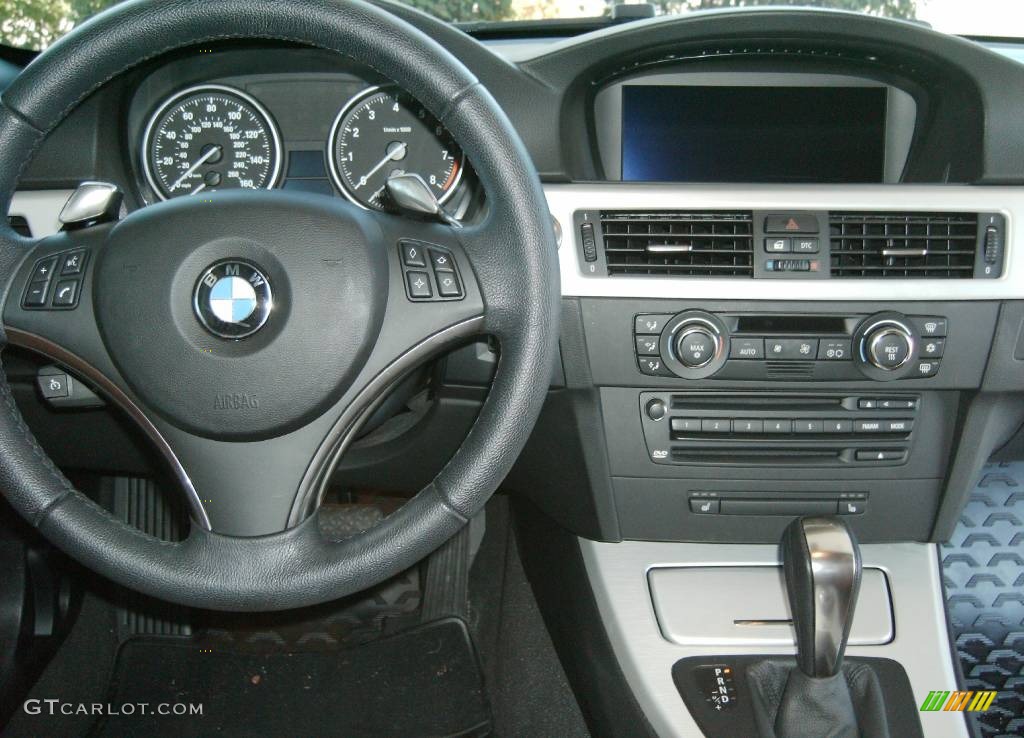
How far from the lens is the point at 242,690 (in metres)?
1.94

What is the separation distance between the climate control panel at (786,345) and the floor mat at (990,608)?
50 centimetres

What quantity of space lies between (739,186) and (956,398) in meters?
0.51

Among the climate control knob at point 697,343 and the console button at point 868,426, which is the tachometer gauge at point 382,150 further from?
the console button at point 868,426

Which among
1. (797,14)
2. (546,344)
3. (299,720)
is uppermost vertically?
(797,14)

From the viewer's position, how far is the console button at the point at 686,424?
1.51 meters

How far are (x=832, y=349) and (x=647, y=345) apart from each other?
0.28m

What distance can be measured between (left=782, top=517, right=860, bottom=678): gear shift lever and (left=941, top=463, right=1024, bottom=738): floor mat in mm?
476

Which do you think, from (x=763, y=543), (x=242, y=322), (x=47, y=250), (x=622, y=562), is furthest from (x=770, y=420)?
(x=47, y=250)

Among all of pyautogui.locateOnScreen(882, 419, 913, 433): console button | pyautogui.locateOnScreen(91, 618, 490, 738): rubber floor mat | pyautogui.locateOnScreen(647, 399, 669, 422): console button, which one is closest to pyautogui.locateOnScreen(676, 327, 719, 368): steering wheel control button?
pyautogui.locateOnScreen(647, 399, 669, 422): console button

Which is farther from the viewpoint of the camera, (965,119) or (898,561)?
(898,561)

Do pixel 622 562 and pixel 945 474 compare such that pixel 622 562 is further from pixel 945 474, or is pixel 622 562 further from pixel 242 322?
pixel 242 322

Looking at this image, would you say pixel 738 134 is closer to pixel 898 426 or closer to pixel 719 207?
pixel 719 207

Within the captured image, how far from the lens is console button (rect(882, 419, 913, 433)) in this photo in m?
1.52

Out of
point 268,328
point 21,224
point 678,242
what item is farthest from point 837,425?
point 21,224
